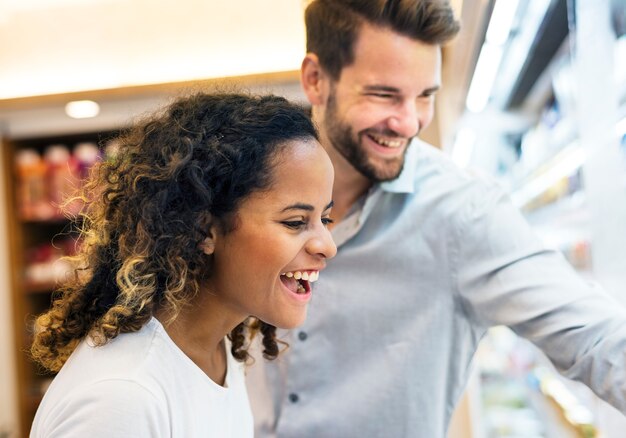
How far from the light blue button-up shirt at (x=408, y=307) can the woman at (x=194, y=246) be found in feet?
1.37

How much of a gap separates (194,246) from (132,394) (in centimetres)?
22

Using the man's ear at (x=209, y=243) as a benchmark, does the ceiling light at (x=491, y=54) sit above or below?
above

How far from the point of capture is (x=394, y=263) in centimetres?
140

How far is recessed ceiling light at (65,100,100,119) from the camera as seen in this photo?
2973 mm

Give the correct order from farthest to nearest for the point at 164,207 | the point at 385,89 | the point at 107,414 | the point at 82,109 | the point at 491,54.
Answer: the point at 82,109
the point at 491,54
the point at 385,89
the point at 164,207
the point at 107,414

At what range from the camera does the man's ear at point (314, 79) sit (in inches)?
58.4

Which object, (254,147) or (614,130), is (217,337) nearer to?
(254,147)

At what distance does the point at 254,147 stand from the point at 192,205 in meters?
0.12

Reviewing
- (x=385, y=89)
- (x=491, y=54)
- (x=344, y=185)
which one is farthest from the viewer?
(x=491, y=54)

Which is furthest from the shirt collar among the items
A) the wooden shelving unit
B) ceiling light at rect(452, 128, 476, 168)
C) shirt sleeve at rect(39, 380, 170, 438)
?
the wooden shelving unit

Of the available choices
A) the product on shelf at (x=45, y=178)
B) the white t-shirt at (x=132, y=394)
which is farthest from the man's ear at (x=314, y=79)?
the product on shelf at (x=45, y=178)

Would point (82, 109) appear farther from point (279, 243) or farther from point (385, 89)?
point (279, 243)

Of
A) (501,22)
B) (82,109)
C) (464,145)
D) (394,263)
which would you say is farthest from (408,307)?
(82,109)

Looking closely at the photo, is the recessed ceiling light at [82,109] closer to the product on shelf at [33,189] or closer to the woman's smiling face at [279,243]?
the product on shelf at [33,189]
